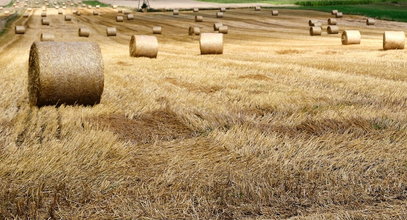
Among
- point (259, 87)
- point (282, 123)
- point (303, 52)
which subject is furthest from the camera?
point (303, 52)

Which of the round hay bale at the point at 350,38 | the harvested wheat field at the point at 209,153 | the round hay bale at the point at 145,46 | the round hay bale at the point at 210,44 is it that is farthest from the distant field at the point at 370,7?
the harvested wheat field at the point at 209,153

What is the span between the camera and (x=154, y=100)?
8.82 m

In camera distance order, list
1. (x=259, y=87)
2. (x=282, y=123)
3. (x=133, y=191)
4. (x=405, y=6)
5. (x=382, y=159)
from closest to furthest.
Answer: (x=133, y=191)
(x=382, y=159)
(x=282, y=123)
(x=259, y=87)
(x=405, y=6)

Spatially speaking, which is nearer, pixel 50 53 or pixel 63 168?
pixel 63 168

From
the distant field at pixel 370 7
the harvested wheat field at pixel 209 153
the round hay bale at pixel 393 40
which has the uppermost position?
the distant field at pixel 370 7

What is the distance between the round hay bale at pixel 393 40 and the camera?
64.1 feet

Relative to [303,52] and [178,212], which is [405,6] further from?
[178,212]

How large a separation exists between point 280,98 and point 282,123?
6.40ft

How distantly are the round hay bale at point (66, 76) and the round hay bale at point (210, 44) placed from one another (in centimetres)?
1110

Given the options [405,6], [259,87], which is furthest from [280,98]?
[405,6]

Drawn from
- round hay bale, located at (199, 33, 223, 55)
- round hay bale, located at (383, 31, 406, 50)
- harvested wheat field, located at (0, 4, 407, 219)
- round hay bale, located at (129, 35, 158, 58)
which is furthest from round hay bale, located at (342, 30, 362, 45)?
harvested wheat field, located at (0, 4, 407, 219)

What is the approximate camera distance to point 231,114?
24.8 ft

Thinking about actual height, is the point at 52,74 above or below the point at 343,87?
above

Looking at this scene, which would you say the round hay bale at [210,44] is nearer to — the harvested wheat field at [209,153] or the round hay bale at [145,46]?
the round hay bale at [145,46]
